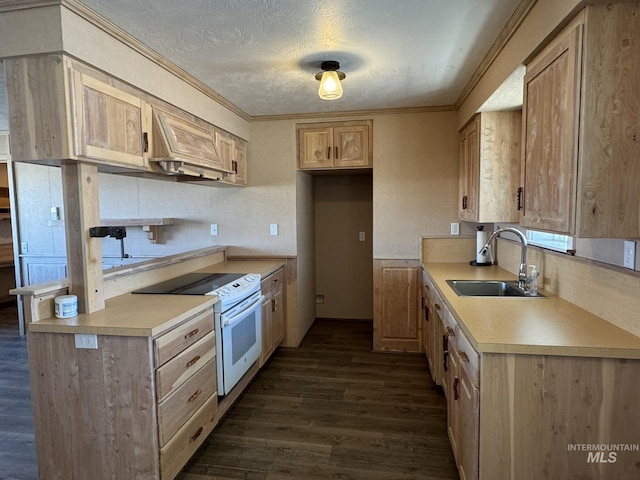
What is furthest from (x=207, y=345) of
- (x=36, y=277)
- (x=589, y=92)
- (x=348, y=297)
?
(x=36, y=277)

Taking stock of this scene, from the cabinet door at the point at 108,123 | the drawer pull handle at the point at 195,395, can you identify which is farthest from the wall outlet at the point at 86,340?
the cabinet door at the point at 108,123

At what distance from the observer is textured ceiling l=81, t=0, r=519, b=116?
1.76m

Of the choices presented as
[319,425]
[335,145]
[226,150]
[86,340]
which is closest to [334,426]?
[319,425]

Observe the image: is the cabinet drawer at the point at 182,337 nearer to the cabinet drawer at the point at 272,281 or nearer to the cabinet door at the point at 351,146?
the cabinet drawer at the point at 272,281

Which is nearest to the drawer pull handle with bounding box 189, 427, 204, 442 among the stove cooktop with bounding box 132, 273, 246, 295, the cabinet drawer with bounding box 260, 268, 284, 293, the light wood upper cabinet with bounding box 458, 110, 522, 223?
the stove cooktop with bounding box 132, 273, 246, 295

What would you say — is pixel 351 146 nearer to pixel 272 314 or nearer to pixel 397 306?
pixel 397 306

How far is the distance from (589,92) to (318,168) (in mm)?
2617

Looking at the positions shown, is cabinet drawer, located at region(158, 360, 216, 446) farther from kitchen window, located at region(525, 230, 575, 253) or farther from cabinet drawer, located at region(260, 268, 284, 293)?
kitchen window, located at region(525, 230, 575, 253)

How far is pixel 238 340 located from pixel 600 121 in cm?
232

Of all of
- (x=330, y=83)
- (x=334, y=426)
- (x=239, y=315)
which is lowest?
(x=334, y=426)

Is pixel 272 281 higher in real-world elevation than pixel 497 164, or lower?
lower

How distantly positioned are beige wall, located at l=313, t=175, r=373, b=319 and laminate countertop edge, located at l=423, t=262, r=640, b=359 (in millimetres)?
2398

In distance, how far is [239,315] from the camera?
255 centimetres

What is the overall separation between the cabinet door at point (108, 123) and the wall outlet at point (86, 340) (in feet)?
2.79
